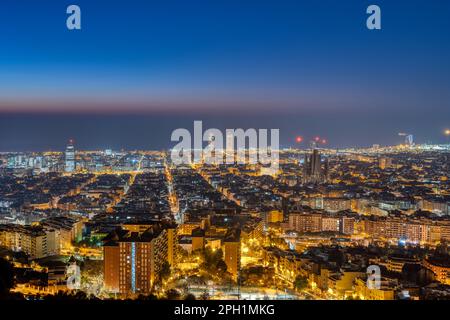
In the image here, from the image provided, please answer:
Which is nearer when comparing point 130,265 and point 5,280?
point 5,280

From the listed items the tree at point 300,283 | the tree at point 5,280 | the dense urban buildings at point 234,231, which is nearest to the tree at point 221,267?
the dense urban buildings at point 234,231

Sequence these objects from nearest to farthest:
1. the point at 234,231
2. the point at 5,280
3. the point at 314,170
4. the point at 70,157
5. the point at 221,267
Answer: the point at 5,280 → the point at 221,267 → the point at 234,231 → the point at 314,170 → the point at 70,157

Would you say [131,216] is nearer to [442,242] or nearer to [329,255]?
[329,255]

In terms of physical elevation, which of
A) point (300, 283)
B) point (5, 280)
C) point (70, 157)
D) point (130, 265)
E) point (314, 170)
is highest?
point (70, 157)

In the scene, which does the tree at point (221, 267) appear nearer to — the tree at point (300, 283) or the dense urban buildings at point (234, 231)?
the dense urban buildings at point (234, 231)

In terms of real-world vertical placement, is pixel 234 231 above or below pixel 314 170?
below

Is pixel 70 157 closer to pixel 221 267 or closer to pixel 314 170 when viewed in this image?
pixel 314 170

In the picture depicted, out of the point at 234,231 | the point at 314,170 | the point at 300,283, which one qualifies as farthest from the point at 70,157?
the point at 300,283
